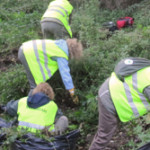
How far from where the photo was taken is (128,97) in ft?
9.37

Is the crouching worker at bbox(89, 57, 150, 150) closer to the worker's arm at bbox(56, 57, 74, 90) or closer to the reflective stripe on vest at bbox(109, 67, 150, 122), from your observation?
the reflective stripe on vest at bbox(109, 67, 150, 122)

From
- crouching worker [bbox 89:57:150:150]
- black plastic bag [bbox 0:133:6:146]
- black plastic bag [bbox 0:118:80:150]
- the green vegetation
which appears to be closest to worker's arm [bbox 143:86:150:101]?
crouching worker [bbox 89:57:150:150]

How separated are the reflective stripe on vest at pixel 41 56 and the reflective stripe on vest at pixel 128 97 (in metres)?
1.32

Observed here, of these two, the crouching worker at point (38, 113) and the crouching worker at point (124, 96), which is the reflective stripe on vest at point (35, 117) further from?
the crouching worker at point (124, 96)

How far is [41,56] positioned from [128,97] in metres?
1.73

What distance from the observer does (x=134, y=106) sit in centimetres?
289

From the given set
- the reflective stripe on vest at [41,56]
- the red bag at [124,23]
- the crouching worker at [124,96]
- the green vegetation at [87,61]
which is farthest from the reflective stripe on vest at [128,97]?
the red bag at [124,23]

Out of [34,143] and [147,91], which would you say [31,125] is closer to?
[34,143]

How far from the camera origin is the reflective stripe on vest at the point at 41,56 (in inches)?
156

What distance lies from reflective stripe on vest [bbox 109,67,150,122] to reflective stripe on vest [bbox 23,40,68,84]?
1.32 meters

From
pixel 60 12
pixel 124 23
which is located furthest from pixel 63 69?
pixel 124 23

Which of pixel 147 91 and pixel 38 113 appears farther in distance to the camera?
pixel 38 113

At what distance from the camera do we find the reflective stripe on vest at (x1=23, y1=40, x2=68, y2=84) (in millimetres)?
3959

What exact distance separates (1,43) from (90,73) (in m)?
3.19
